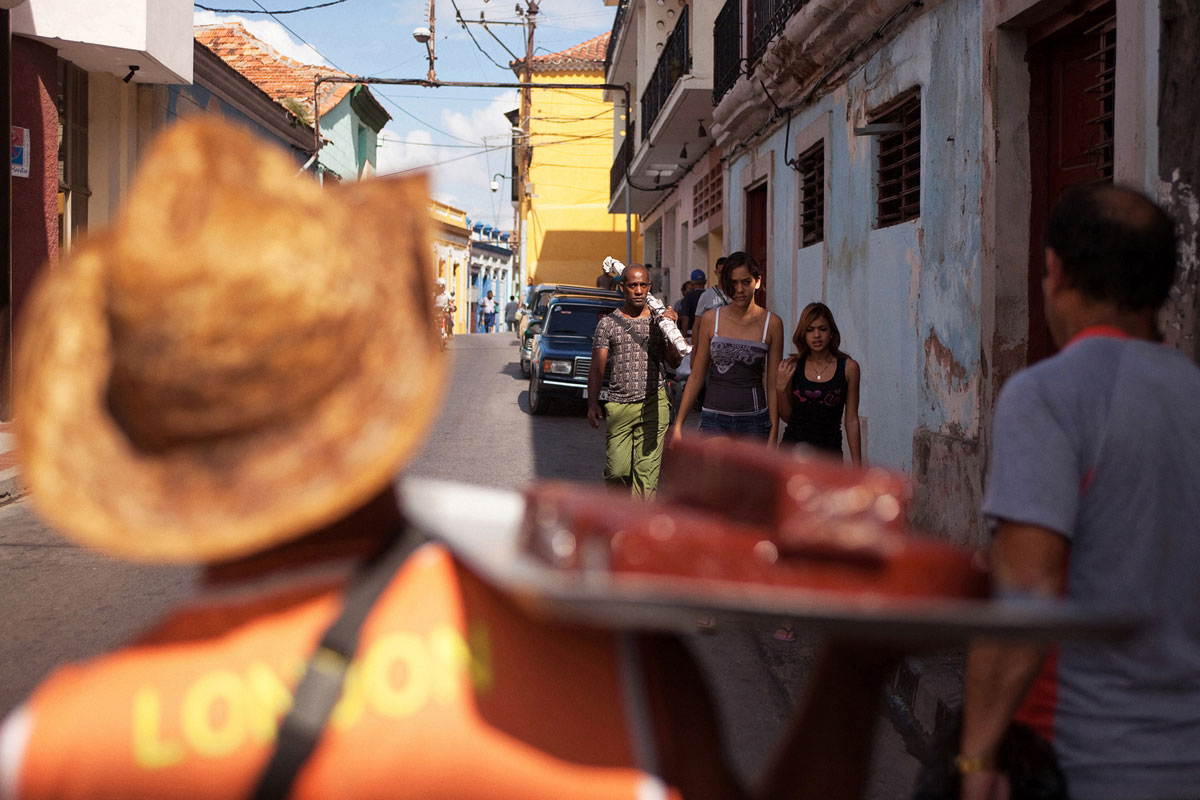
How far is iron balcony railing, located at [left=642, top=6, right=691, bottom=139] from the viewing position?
56.4 feet

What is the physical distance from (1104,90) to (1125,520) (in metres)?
4.59

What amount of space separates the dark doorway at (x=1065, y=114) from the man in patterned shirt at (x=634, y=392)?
2259 mm

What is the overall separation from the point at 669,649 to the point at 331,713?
0.44 meters

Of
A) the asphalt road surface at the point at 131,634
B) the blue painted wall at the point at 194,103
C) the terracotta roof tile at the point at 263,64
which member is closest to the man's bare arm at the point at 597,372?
the asphalt road surface at the point at 131,634

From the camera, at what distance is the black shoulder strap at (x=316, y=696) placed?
1109 mm

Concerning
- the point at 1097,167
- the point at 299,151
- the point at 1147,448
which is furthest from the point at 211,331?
the point at 299,151

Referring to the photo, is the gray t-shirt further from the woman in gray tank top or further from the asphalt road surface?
the woman in gray tank top

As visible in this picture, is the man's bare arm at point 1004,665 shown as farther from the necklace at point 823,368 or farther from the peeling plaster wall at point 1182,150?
the necklace at point 823,368

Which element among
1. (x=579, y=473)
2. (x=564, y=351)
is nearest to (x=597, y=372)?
(x=579, y=473)

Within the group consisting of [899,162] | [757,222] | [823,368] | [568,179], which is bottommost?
[823,368]

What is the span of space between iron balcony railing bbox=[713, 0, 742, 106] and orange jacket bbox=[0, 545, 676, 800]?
13150 millimetres

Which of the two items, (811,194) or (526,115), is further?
(526,115)

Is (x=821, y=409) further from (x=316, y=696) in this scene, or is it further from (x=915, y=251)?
(x=316, y=696)

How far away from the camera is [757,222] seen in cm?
1523
